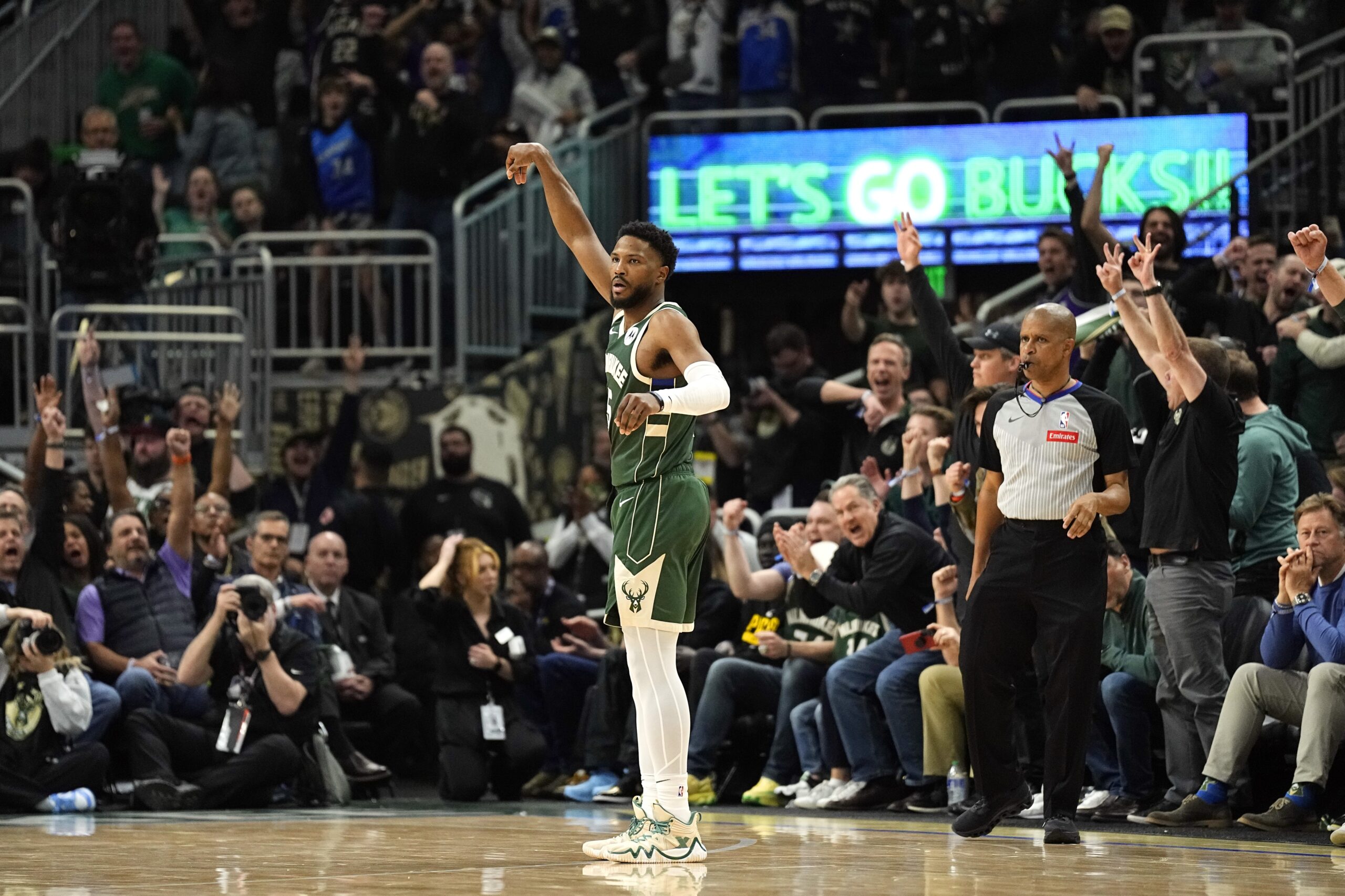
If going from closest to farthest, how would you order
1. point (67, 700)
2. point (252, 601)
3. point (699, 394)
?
point (699, 394) → point (67, 700) → point (252, 601)

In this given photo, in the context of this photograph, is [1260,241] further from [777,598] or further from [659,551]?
[659,551]

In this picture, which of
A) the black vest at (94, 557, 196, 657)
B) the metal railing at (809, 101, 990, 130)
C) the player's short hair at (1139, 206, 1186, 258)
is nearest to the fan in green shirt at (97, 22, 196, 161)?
the metal railing at (809, 101, 990, 130)

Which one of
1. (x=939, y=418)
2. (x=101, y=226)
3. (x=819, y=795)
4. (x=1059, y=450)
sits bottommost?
(x=819, y=795)

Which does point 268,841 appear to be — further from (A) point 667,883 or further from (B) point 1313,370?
(B) point 1313,370

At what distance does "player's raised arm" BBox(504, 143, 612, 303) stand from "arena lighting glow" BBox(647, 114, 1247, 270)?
705cm

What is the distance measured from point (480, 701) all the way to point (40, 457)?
108 inches

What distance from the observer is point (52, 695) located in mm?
9742

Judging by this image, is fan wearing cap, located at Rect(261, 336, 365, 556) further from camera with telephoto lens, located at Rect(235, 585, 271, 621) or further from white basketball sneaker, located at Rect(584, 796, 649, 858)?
white basketball sneaker, located at Rect(584, 796, 649, 858)

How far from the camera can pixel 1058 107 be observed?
46.9 ft

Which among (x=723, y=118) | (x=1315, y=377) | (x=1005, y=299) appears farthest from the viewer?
(x=723, y=118)

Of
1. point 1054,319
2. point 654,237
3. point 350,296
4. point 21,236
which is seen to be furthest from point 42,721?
point 21,236

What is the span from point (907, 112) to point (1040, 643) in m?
7.73

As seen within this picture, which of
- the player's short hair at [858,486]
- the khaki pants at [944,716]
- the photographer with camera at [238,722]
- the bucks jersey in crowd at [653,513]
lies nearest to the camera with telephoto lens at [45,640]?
the photographer with camera at [238,722]

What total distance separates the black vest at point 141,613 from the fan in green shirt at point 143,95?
6.40 m
